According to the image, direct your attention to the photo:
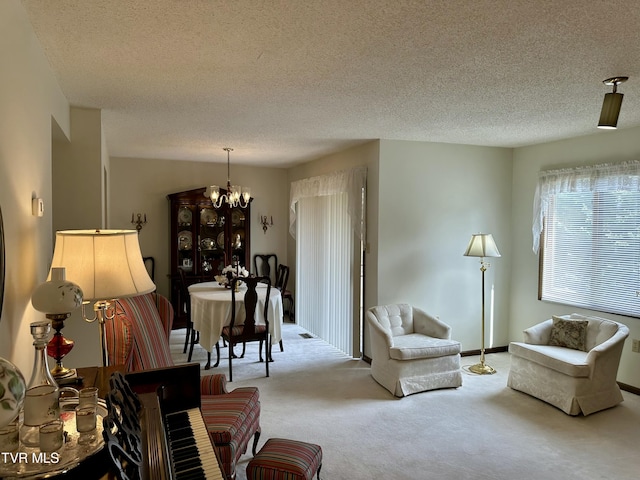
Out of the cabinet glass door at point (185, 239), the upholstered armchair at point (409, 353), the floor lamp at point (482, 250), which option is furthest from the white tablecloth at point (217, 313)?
the floor lamp at point (482, 250)

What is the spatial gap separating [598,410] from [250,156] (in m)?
4.76

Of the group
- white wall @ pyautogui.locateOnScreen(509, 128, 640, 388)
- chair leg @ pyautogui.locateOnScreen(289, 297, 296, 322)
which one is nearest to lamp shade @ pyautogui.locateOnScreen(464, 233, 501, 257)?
white wall @ pyautogui.locateOnScreen(509, 128, 640, 388)

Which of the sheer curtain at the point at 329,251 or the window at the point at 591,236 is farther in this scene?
the sheer curtain at the point at 329,251

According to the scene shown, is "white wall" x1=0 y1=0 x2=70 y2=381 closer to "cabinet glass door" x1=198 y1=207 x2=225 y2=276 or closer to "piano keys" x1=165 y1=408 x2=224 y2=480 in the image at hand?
"piano keys" x1=165 y1=408 x2=224 y2=480

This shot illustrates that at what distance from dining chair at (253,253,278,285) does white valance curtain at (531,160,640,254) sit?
3908mm

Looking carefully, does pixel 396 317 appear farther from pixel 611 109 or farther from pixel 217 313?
pixel 611 109

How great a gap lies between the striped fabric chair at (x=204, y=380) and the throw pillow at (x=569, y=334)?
9.75ft

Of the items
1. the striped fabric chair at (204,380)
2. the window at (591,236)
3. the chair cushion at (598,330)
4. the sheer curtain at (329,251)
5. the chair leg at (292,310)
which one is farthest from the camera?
the chair leg at (292,310)

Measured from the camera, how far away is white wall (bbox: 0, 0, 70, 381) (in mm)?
1576

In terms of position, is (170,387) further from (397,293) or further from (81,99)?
(397,293)

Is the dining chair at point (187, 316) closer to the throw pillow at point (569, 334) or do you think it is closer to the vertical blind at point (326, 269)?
the vertical blind at point (326, 269)

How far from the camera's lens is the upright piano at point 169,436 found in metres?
1.03

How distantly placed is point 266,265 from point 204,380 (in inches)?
169

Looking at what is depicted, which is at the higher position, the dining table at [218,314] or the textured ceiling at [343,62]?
the textured ceiling at [343,62]
